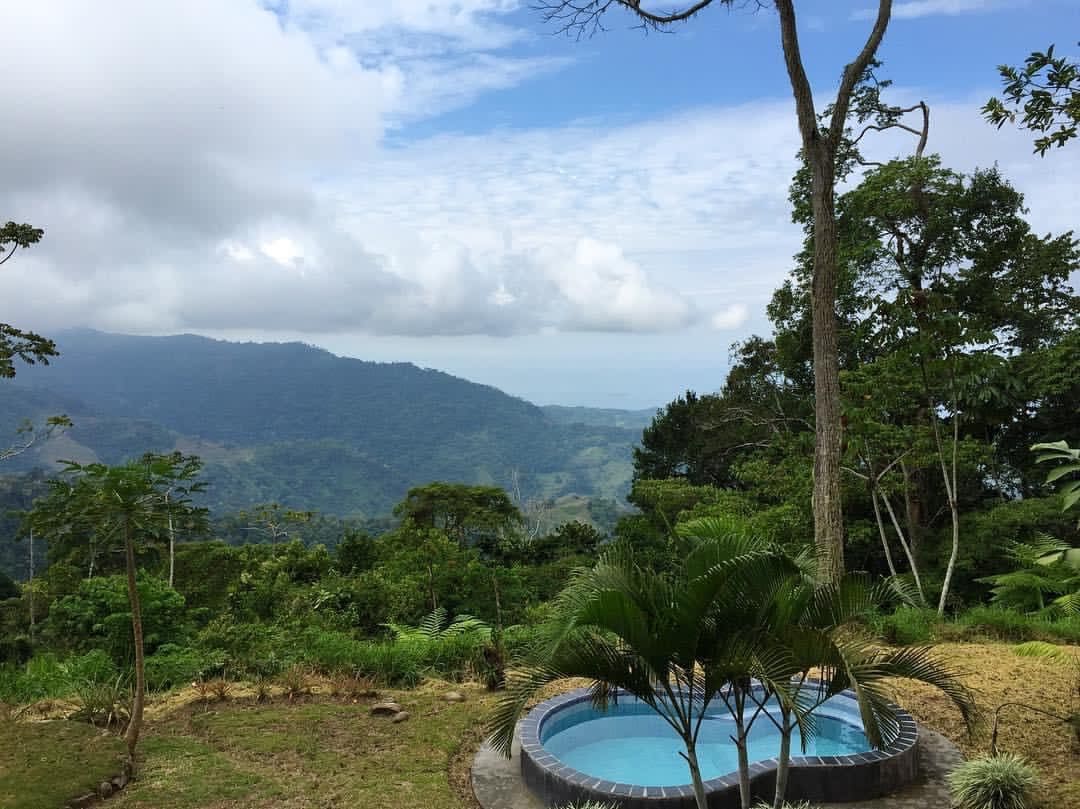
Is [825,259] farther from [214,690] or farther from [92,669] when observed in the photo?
[92,669]

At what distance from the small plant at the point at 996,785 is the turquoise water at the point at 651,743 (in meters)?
1.39

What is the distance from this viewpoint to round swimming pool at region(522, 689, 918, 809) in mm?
4539

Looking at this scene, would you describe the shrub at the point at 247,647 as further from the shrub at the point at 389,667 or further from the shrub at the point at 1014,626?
the shrub at the point at 1014,626

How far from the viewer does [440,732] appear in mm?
5828

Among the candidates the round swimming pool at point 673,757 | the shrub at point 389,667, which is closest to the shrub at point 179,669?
the shrub at point 389,667

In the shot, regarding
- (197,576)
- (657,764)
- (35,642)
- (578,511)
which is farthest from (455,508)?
(578,511)

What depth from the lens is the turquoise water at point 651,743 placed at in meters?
5.72

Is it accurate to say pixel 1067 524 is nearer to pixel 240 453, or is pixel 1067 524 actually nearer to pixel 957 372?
pixel 957 372

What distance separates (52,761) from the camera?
15.6ft

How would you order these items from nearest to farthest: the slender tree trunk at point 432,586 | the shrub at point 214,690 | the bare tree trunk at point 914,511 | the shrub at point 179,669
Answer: the shrub at point 214,690, the shrub at point 179,669, the bare tree trunk at point 914,511, the slender tree trunk at point 432,586

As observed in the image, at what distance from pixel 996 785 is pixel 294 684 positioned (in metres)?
5.55

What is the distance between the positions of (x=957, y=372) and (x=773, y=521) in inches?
139

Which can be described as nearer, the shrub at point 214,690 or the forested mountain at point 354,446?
the shrub at point 214,690

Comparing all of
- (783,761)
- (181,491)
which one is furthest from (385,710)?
(783,761)
